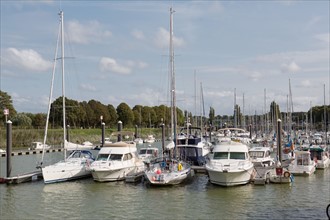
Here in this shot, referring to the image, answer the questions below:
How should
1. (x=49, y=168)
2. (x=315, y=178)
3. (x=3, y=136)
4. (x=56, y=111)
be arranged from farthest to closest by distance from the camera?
(x=56, y=111) < (x=3, y=136) < (x=315, y=178) < (x=49, y=168)

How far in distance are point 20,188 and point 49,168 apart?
274 cm

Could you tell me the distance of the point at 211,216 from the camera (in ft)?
76.6

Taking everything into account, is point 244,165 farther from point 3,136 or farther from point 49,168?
point 3,136

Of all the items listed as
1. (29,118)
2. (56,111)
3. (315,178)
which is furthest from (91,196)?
(29,118)

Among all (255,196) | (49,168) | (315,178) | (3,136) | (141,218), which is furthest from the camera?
(3,136)

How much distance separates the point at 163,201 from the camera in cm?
2719

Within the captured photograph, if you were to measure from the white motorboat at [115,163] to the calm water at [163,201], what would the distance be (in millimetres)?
792

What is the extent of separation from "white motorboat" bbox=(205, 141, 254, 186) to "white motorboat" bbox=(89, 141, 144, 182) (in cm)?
730

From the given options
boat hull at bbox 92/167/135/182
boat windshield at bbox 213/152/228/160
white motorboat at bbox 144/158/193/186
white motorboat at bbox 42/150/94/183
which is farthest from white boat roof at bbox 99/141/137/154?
boat windshield at bbox 213/152/228/160

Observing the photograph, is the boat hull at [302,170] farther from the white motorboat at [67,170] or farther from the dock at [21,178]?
the dock at [21,178]

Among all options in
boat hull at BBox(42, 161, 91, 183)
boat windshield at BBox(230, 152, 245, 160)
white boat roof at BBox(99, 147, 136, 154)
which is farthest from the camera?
white boat roof at BBox(99, 147, 136, 154)

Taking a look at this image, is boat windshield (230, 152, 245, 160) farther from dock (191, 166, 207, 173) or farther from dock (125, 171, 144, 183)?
dock (125, 171, 144, 183)

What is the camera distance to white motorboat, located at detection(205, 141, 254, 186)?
30406mm

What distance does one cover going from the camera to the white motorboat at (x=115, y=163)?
33.8 m
